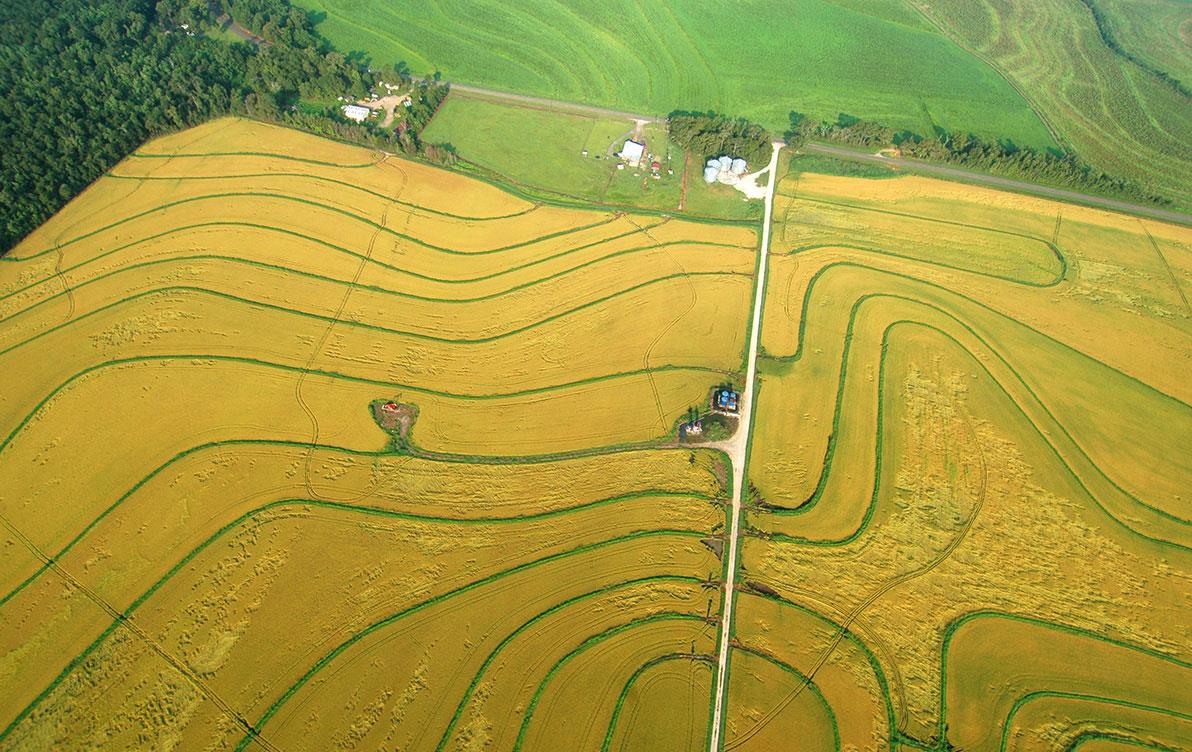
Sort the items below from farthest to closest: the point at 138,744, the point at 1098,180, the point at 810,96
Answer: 1. the point at 810,96
2. the point at 1098,180
3. the point at 138,744

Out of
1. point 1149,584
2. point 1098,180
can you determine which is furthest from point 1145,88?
point 1149,584

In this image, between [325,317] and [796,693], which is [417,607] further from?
[325,317]

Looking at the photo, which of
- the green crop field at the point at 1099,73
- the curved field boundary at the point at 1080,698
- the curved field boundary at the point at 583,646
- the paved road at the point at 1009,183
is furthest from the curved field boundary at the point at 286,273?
the green crop field at the point at 1099,73

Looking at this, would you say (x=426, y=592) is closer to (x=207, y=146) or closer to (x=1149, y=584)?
(x=1149, y=584)

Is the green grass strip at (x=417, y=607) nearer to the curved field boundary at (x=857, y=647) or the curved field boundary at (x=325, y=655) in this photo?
the curved field boundary at (x=325, y=655)

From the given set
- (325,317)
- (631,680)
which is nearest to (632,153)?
(325,317)

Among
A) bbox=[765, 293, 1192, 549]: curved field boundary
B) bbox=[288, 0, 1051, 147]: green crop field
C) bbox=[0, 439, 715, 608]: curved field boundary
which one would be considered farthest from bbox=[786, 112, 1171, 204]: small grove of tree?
bbox=[0, 439, 715, 608]: curved field boundary
